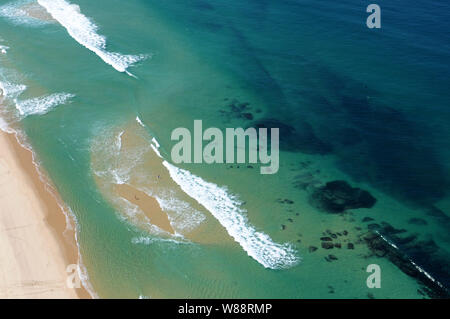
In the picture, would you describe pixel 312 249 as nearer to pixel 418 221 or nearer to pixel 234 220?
pixel 234 220

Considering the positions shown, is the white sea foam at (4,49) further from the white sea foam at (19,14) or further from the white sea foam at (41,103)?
the white sea foam at (41,103)

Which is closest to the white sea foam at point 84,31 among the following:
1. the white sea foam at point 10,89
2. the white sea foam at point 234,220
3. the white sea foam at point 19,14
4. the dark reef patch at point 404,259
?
the white sea foam at point 19,14

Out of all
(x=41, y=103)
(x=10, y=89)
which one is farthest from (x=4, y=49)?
(x=41, y=103)

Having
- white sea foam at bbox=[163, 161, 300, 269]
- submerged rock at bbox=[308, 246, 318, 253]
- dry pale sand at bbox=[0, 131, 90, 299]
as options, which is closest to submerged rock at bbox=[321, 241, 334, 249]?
submerged rock at bbox=[308, 246, 318, 253]

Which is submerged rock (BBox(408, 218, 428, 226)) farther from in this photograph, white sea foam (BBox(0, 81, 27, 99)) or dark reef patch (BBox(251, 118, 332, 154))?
white sea foam (BBox(0, 81, 27, 99))
